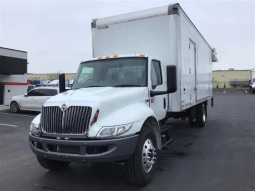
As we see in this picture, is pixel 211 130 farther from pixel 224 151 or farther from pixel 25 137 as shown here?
pixel 25 137

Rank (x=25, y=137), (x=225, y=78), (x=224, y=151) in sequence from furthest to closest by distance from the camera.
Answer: (x=225, y=78), (x=25, y=137), (x=224, y=151)

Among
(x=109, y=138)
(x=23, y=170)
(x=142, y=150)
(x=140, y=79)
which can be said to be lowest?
(x=23, y=170)

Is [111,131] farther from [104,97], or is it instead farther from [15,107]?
[15,107]

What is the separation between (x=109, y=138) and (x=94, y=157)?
Answer: 35 cm

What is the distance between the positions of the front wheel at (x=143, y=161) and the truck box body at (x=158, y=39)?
5.63ft

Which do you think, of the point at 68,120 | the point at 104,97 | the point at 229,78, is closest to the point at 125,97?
the point at 104,97

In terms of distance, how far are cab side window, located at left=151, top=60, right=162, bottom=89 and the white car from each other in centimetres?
989

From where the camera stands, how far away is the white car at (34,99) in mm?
14289

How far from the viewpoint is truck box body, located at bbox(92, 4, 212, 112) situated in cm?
571

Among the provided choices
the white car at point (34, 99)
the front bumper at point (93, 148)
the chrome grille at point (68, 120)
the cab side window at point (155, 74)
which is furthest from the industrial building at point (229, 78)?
the chrome grille at point (68, 120)

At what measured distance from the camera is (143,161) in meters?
4.14

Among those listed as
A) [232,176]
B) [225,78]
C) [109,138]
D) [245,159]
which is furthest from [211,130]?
[225,78]

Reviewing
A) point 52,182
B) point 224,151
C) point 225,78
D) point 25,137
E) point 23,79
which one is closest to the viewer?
point 52,182

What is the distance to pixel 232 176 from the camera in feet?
14.8
